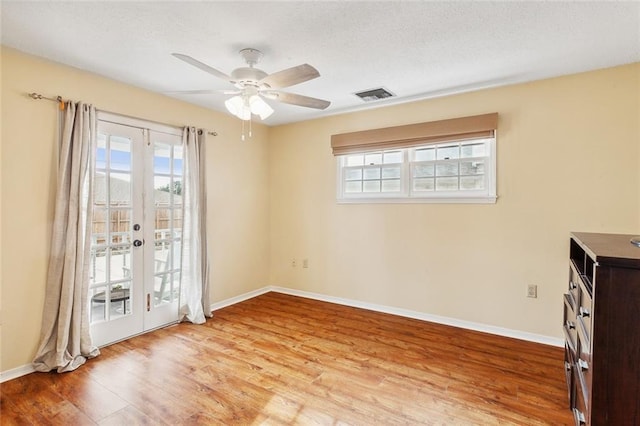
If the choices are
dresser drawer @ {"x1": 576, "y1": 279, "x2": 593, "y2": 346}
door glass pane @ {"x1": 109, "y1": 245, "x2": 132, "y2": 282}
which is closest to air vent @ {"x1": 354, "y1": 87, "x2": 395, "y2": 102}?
dresser drawer @ {"x1": 576, "y1": 279, "x2": 593, "y2": 346}

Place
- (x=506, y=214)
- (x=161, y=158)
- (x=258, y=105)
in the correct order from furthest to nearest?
(x=161, y=158)
(x=506, y=214)
(x=258, y=105)

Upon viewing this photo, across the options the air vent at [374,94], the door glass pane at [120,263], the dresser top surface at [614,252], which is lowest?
the door glass pane at [120,263]

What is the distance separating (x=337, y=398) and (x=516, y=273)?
2123 millimetres

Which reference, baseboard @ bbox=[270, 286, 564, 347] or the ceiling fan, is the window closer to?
baseboard @ bbox=[270, 286, 564, 347]

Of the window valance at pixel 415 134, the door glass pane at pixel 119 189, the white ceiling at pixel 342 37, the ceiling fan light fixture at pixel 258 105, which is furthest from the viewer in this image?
the window valance at pixel 415 134

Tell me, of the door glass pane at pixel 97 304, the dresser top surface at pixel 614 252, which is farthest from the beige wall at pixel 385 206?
the dresser top surface at pixel 614 252

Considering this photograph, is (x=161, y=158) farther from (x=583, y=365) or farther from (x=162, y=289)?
(x=583, y=365)

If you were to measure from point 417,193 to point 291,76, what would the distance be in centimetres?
214

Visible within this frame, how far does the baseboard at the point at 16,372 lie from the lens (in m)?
2.31

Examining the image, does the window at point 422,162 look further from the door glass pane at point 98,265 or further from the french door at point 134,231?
the door glass pane at point 98,265

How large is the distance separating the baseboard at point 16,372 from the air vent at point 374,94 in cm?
370

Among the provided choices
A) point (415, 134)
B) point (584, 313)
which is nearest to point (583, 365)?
point (584, 313)

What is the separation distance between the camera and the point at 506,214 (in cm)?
311

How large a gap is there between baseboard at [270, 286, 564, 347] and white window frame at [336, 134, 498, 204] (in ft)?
4.15
